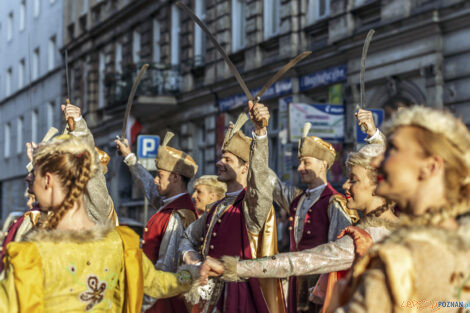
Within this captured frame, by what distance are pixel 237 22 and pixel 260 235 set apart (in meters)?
14.7

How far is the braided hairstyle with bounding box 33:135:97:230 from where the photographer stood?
3.71 m

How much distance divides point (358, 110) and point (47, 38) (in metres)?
32.9

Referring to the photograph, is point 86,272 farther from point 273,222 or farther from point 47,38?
point 47,38

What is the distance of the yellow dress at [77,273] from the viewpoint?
3.49 metres

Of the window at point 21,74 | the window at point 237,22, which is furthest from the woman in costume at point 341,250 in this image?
the window at point 21,74


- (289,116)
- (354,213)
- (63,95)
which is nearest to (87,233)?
(354,213)

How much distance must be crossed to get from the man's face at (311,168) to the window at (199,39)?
14.7 metres

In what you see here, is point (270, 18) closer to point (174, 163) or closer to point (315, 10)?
point (315, 10)

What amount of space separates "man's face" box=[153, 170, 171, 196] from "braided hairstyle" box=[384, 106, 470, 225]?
451 cm

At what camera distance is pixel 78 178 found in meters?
3.74

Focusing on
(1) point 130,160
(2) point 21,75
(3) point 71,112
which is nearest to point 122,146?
(1) point 130,160

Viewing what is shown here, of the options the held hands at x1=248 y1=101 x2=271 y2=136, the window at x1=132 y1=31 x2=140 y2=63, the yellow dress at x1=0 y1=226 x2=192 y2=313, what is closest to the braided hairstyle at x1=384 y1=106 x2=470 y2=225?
the yellow dress at x1=0 y1=226 x2=192 y2=313

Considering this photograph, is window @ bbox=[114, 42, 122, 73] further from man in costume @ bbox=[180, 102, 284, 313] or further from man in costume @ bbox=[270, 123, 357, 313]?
man in costume @ bbox=[180, 102, 284, 313]

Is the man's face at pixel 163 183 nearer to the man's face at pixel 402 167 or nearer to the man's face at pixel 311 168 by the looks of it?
the man's face at pixel 311 168
